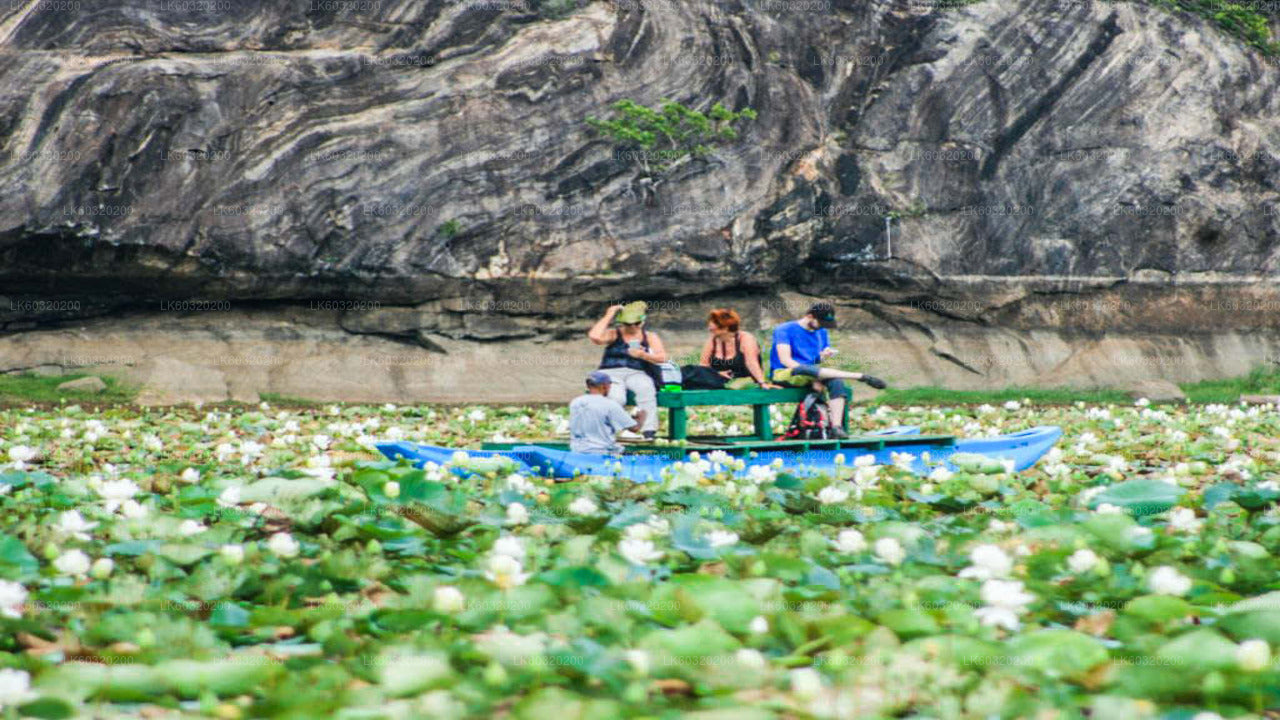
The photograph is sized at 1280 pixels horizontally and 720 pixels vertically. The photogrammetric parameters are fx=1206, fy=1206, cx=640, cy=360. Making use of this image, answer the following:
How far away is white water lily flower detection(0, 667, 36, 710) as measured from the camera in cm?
252

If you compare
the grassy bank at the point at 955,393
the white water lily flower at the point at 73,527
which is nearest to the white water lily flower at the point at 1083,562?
the white water lily flower at the point at 73,527

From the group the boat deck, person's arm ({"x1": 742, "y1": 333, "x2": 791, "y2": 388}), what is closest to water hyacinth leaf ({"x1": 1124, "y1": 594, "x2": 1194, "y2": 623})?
the boat deck

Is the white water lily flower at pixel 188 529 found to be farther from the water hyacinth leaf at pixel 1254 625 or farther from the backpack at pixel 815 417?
the backpack at pixel 815 417

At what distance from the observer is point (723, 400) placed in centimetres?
1001

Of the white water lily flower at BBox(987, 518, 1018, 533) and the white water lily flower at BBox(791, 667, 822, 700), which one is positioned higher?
the white water lily flower at BBox(791, 667, 822, 700)

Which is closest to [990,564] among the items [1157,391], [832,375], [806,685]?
[806,685]

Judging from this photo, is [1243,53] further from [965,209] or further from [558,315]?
[558,315]

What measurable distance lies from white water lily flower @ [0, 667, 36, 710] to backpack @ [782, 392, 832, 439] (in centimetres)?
852

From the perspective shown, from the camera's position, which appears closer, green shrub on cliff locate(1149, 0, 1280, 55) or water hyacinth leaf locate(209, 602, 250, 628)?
water hyacinth leaf locate(209, 602, 250, 628)

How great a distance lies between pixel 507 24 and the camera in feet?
79.8

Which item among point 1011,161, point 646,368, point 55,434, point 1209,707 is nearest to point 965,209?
point 1011,161

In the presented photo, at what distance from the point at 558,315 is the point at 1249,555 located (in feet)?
68.7

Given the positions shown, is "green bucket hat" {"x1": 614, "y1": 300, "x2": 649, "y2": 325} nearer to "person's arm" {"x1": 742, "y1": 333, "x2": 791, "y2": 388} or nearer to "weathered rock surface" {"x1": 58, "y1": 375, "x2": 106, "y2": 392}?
"person's arm" {"x1": 742, "y1": 333, "x2": 791, "y2": 388}

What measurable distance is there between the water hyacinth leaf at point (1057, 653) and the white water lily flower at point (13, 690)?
229 cm
